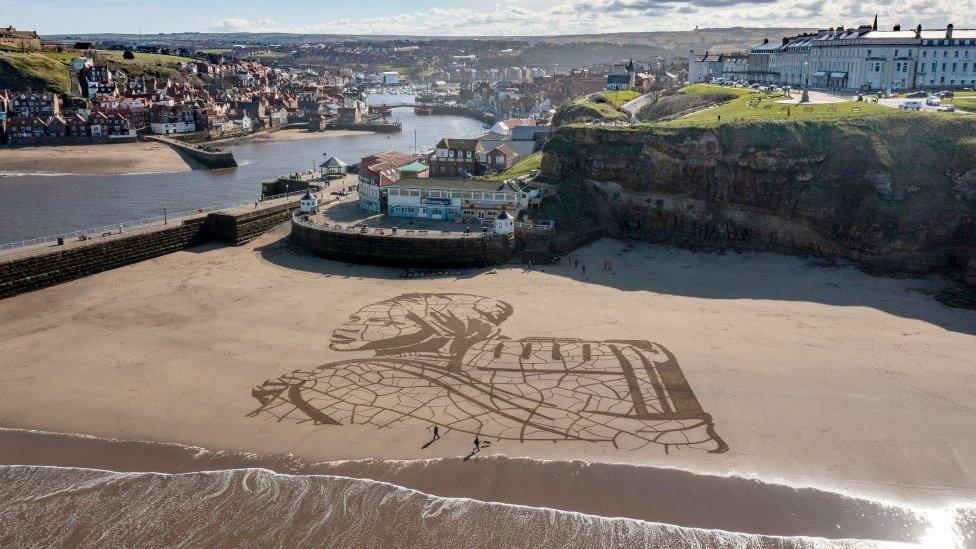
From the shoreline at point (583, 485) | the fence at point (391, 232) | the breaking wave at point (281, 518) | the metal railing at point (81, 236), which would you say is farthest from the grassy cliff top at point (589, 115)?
the breaking wave at point (281, 518)

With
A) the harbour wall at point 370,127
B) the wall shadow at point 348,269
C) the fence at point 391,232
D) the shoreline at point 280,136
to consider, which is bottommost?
the wall shadow at point 348,269

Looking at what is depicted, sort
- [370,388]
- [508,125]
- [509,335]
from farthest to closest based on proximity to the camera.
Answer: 1. [508,125]
2. [509,335]
3. [370,388]

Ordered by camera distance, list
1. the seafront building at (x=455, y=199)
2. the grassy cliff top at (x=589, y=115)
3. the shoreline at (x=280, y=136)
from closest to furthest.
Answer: the seafront building at (x=455, y=199) < the grassy cliff top at (x=589, y=115) < the shoreline at (x=280, y=136)

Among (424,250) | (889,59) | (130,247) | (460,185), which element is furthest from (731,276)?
(889,59)

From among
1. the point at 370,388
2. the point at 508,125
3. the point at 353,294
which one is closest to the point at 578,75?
the point at 508,125

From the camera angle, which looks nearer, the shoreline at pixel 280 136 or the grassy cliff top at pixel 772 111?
the grassy cliff top at pixel 772 111

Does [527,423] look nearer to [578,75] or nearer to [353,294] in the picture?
[353,294]

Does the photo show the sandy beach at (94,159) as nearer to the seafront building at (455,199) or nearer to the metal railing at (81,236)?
the metal railing at (81,236)
